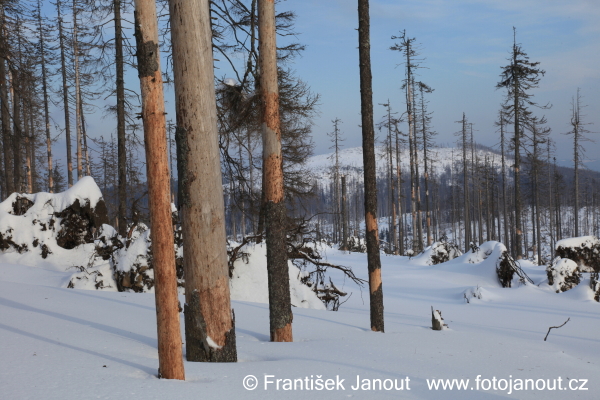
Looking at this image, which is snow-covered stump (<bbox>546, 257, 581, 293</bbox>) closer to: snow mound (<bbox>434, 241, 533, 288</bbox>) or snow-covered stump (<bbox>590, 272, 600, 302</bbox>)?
snow mound (<bbox>434, 241, 533, 288</bbox>)

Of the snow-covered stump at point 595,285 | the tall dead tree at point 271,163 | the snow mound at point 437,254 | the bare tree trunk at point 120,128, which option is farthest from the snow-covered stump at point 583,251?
the bare tree trunk at point 120,128

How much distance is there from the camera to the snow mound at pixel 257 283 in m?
10.1

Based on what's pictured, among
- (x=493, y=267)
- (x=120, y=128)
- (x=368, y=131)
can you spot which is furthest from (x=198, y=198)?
(x=493, y=267)

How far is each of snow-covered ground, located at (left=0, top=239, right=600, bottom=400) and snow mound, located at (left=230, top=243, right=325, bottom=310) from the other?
6.63ft

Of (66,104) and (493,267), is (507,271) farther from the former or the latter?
(66,104)

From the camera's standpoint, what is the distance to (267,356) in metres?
4.46

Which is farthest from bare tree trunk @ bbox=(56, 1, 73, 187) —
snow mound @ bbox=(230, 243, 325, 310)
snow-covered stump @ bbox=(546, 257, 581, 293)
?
snow-covered stump @ bbox=(546, 257, 581, 293)

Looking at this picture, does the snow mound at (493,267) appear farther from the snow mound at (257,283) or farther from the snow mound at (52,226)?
the snow mound at (52,226)

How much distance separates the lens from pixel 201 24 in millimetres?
4199

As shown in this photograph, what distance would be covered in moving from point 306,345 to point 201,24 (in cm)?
406

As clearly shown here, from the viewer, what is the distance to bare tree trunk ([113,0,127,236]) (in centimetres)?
1331

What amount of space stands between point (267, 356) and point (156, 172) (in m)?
2.42

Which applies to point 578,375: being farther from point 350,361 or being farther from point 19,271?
point 19,271

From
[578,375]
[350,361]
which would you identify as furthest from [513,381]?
[350,361]
